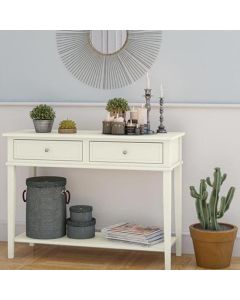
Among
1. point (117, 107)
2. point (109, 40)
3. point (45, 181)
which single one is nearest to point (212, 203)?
point (117, 107)

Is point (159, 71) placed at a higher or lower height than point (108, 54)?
lower

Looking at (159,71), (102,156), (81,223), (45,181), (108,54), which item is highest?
(108,54)

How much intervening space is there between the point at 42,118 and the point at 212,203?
1153mm

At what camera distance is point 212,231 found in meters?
4.25

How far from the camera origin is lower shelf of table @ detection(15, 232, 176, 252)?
4293mm

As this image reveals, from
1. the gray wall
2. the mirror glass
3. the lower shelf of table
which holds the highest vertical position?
the mirror glass

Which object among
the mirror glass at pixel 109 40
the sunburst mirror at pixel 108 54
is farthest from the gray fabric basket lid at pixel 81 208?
the mirror glass at pixel 109 40

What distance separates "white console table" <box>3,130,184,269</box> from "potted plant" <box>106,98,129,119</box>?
6.9 inches

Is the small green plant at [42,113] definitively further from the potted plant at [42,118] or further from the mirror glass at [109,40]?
the mirror glass at [109,40]

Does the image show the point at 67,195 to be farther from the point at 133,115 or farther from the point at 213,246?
the point at 213,246

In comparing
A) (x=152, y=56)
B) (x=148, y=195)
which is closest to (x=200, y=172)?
(x=148, y=195)

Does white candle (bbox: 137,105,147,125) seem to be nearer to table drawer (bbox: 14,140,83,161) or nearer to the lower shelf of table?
table drawer (bbox: 14,140,83,161)

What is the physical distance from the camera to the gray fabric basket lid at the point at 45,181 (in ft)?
14.7

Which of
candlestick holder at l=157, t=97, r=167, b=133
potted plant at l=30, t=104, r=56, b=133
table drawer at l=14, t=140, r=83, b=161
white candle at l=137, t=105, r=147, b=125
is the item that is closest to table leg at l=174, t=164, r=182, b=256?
candlestick holder at l=157, t=97, r=167, b=133
